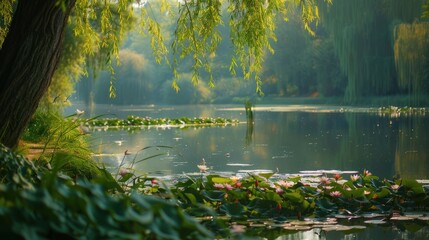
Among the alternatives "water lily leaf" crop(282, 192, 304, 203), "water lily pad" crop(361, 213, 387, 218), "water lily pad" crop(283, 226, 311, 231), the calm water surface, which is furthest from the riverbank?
"water lily pad" crop(283, 226, 311, 231)

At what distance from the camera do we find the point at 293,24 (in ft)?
179

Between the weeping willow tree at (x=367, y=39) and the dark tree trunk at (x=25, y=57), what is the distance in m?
26.1

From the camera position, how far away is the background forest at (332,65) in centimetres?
2672

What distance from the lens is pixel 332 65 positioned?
144ft

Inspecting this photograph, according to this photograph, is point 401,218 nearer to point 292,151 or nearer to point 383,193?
point 383,193

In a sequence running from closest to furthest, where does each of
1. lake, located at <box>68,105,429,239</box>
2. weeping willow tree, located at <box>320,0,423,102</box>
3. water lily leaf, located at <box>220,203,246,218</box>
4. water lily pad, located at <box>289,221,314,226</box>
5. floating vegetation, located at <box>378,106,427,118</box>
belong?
1. water lily pad, located at <box>289,221,314,226</box>
2. water lily leaf, located at <box>220,203,246,218</box>
3. lake, located at <box>68,105,429,239</box>
4. floating vegetation, located at <box>378,106,427,118</box>
5. weeping willow tree, located at <box>320,0,423,102</box>

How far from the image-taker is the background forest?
26719 millimetres

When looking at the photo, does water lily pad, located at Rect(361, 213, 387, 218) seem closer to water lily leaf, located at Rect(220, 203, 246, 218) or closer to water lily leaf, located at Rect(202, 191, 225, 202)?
water lily leaf, located at Rect(220, 203, 246, 218)

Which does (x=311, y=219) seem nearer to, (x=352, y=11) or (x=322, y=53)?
(x=352, y=11)

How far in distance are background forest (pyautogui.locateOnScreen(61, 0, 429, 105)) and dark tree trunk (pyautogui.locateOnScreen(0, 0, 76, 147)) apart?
2698mm

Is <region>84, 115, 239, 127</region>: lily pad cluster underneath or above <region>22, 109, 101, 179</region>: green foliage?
underneath

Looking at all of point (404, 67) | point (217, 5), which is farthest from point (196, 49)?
point (404, 67)

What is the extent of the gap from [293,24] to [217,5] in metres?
47.9

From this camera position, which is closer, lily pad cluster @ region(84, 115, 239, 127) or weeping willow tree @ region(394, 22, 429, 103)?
lily pad cluster @ region(84, 115, 239, 127)
